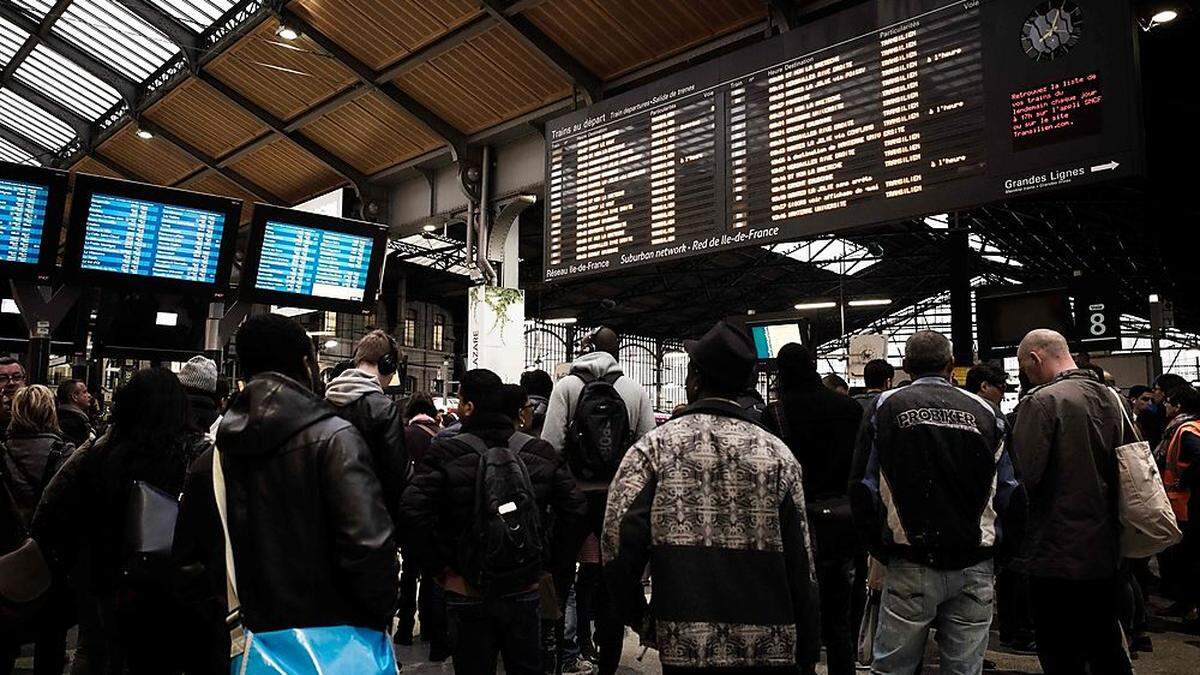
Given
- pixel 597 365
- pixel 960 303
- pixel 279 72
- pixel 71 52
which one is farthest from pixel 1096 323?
pixel 71 52

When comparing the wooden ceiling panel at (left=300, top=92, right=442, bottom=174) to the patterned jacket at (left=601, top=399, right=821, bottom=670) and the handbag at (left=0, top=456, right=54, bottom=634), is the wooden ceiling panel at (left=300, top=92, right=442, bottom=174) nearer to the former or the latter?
the handbag at (left=0, top=456, right=54, bottom=634)

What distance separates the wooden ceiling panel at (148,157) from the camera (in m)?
14.3

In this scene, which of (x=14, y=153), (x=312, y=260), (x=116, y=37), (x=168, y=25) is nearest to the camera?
(x=312, y=260)

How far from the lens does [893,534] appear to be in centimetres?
338

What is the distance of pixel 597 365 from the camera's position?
4840mm

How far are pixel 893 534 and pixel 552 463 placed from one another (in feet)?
4.86

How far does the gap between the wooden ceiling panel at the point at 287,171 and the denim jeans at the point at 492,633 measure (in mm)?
10402

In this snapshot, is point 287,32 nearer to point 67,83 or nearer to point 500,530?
point 67,83

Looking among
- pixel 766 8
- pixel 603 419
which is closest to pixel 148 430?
pixel 603 419

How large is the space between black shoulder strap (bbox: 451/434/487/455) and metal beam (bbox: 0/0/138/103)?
1241cm

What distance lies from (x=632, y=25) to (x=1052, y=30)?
418 cm

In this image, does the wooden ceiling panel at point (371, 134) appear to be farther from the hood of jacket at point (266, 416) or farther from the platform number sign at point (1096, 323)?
the hood of jacket at point (266, 416)

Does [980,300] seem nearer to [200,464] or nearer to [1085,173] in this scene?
[1085,173]

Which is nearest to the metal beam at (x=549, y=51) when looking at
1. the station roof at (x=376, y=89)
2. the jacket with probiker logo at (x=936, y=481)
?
the station roof at (x=376, y=89)
